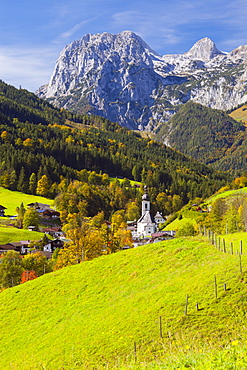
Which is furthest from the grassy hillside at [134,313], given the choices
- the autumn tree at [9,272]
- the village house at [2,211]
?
the village house at [2,211]

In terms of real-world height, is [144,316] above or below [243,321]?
below

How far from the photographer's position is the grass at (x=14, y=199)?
13694 centimetres

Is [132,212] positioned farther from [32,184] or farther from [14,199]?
[14,199]

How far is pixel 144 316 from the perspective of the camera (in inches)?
933

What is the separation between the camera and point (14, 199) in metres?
148

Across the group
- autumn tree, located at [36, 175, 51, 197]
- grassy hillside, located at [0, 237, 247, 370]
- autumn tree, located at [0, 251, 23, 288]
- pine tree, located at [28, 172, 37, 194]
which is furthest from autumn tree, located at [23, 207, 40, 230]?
grassy hillside, located at [0, 237, 247, 370]

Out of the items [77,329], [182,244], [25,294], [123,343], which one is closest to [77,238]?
[25,294]

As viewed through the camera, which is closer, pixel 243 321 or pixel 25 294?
pixel 243 321

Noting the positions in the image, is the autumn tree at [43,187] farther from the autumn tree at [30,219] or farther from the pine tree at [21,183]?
the autumn tree at [30,219]

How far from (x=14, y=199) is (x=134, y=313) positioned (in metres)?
132

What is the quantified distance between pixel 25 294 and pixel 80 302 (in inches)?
351

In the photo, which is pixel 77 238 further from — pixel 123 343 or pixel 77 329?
pixel 123 343

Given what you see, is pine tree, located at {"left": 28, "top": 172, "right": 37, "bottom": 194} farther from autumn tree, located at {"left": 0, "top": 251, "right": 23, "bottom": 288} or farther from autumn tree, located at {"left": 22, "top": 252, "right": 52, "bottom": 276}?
autumn tree, located at {"left": 0, "top": 251, "right": 23, "bottom": 288}

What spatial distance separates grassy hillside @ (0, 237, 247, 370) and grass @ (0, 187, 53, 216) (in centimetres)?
10071
